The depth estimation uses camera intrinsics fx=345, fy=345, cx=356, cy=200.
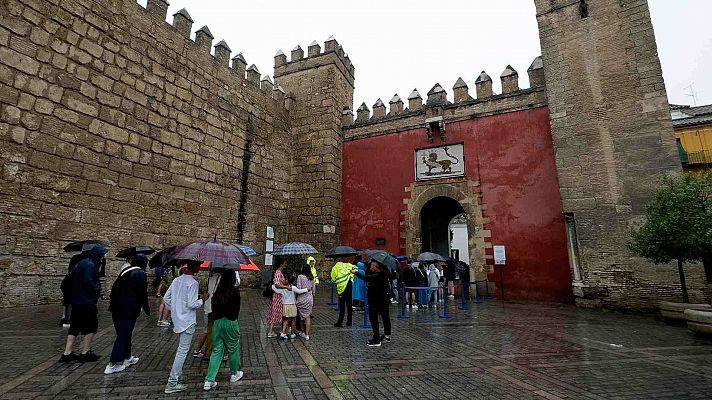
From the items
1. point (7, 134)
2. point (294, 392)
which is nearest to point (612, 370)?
point (294, 392)

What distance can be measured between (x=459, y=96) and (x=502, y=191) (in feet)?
13.7

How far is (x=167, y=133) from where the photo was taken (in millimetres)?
10242

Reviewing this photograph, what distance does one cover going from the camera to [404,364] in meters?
4.39

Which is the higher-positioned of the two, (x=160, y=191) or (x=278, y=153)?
(x=278, y=153)

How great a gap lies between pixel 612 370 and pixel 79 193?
34.4 feet

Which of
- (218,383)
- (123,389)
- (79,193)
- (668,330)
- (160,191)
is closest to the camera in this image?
(123,389)

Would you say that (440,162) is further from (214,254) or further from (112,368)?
(112,368)

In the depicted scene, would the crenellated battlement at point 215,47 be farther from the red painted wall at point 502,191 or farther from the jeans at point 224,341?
the jeans at point 224,341

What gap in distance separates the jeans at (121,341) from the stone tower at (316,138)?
1005cm

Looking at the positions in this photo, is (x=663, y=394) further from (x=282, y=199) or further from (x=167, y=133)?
(x=282, y=199)

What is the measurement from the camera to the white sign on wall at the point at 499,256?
11.6m

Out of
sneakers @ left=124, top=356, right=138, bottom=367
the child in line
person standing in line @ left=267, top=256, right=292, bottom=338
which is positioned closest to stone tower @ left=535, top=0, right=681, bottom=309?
the child in line

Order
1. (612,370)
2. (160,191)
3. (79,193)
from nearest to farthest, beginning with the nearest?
(612,370)
(79,193)
(160,191)

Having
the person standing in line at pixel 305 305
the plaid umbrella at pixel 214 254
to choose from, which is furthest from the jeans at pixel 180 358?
the person standing in line at pixel 305 305
